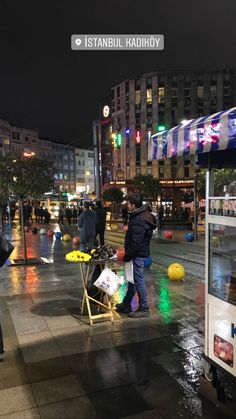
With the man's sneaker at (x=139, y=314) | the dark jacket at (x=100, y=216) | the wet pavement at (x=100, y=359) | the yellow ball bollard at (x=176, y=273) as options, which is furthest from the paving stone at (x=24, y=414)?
the dark jacket at (x=100, y=216)

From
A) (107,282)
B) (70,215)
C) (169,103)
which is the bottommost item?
(70,215)

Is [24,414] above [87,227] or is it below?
below

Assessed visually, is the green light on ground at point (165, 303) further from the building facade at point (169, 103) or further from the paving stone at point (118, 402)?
the building facade at point (169, 103)

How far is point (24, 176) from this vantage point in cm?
1093

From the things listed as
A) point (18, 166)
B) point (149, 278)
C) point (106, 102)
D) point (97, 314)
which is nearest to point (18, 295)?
point (97, 314)

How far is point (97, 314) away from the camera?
19.2 ft

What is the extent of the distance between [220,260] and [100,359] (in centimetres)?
189

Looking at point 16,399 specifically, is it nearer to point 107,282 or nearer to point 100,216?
point 107,282

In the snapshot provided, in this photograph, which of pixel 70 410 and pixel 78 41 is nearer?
pixel 70 410

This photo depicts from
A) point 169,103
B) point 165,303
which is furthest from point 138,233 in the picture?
point 169,103

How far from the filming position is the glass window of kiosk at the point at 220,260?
3477mm

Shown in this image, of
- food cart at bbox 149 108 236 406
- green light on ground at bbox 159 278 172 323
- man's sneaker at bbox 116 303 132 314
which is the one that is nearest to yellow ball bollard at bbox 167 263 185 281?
green light on ground at bbox 159 278 172 323

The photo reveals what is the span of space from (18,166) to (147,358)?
319 inches

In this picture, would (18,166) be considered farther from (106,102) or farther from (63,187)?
(63,187)
